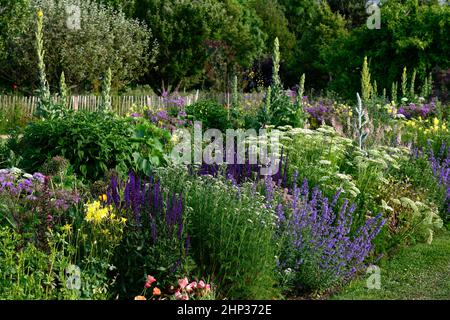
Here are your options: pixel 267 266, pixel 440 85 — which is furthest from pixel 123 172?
pixel 440 85

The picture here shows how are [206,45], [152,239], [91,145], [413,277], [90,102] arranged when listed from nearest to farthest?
[152,239], [413,277], [91,145], [90,102], [206,45]

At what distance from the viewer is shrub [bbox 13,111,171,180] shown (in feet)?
22.7

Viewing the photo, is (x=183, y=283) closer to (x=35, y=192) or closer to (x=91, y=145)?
(x=35, y=192)

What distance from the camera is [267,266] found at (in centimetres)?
477

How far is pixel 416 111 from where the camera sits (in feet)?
44.9

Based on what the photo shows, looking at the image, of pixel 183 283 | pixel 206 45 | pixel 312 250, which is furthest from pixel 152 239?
pixel 206 45

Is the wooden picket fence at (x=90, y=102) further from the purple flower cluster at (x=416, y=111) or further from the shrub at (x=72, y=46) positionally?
the purple flower cluster at (x=416, y=111)

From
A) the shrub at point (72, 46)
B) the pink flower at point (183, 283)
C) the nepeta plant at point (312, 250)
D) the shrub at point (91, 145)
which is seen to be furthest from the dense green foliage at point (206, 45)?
the pink flower at point (183, 283)

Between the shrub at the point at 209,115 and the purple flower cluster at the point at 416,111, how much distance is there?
4490mm

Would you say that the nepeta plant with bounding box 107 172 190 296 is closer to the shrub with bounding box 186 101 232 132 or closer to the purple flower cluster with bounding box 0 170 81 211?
the purple flower cluster with bounding box 0 170 81 211

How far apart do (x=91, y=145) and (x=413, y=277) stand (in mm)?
3737

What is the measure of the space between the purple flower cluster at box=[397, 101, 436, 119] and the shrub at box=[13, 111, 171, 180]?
7.66m

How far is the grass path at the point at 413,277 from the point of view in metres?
5.44

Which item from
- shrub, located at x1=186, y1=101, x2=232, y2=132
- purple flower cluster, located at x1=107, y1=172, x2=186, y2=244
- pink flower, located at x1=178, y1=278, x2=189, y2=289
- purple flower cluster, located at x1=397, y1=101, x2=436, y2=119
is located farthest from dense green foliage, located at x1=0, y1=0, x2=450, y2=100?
pink flower, located at x1=178, y1=278, x2=189, y2=289
